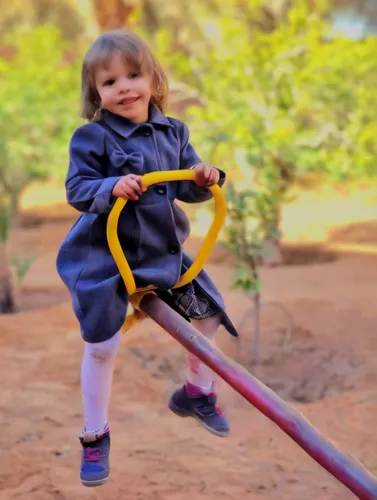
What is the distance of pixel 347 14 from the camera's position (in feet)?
47.5

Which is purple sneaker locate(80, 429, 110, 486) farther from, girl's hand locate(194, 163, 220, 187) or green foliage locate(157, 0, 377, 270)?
green foliage locate(157, 0, 377, 270)

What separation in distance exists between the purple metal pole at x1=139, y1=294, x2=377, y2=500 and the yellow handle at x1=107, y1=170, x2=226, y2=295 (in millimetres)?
130

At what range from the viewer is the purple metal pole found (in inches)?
64.9

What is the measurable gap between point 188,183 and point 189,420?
6.52ft

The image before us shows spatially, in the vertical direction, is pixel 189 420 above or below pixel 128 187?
below

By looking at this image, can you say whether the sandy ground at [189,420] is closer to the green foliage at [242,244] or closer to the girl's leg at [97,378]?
the green foliage at [242,244]

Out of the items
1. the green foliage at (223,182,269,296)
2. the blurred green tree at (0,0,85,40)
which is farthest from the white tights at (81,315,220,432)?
the blurred green tree at (0,0,85,40)

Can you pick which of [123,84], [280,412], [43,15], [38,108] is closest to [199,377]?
[280,412]

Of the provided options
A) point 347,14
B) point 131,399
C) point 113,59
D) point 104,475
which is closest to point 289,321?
point 131,399

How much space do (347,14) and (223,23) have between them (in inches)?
325

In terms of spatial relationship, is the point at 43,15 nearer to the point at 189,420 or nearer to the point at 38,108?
the point at 38,108

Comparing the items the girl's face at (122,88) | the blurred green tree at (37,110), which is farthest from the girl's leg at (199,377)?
the blurred green tree at (37,110)

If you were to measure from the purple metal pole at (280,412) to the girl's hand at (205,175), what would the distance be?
35 centimetres

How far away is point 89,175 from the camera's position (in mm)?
1862
